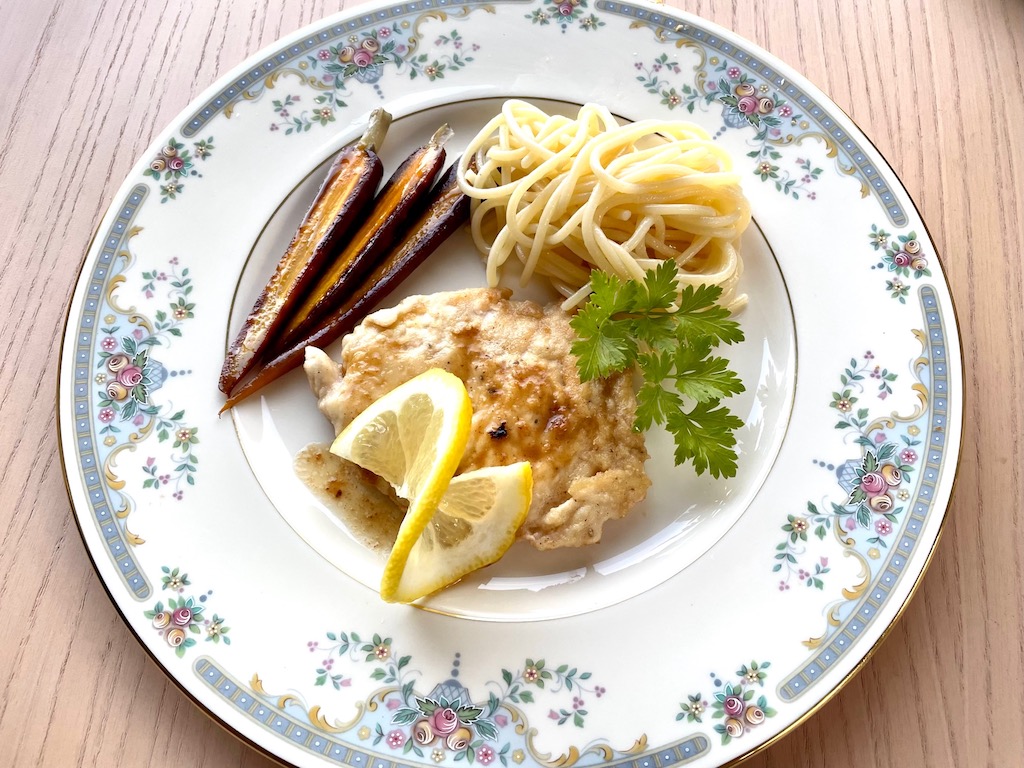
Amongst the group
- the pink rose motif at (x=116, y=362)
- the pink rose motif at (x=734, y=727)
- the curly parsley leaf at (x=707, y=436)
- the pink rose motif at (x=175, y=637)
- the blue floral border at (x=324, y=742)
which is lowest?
the blue floral border at (x=324, y=742)

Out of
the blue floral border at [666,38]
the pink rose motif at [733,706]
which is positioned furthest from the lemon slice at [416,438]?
the blue floral border at [666,38]

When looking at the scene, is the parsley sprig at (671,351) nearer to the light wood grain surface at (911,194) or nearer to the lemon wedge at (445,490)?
the lemon wedge at (445,490)

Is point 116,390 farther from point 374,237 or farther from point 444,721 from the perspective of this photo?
point 444,721

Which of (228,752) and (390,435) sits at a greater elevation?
(390,435)

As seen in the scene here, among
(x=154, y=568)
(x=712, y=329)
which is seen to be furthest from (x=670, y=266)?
(x=154, y=568)

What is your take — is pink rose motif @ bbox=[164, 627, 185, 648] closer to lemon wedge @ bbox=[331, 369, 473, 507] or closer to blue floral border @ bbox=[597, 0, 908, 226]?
lemon wedge @ bbox=[331, 369, 473, 507]

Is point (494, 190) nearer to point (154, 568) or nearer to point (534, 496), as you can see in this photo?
point (534, 496)

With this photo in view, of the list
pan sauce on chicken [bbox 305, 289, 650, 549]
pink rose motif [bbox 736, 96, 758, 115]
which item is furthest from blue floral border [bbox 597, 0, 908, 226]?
pan sauce on chicken [bbox 305, 289, 650, 549]

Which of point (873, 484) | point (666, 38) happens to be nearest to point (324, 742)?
point (873, 484)
